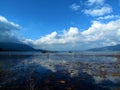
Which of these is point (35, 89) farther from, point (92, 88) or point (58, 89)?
point (92, 88)

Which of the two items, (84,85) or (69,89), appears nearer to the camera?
(69,89)

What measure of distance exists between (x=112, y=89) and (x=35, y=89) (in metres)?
8.23

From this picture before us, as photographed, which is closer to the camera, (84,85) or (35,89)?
(35,89)

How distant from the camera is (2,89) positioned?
2036cm

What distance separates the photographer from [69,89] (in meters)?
21.0

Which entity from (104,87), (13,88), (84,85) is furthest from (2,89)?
(104,87)

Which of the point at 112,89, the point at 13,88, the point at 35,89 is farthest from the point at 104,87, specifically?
the point at 13,88

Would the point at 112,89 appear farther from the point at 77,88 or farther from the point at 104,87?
the point at 77,88

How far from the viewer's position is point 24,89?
2034cm

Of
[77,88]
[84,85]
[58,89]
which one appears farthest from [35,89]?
[84,85]

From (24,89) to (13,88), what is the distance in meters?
1.56

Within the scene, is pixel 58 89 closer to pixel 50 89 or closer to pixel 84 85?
pixel 50 89

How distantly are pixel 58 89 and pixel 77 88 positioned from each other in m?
2.15

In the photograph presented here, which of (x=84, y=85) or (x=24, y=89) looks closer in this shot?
(x=24, y=89)
